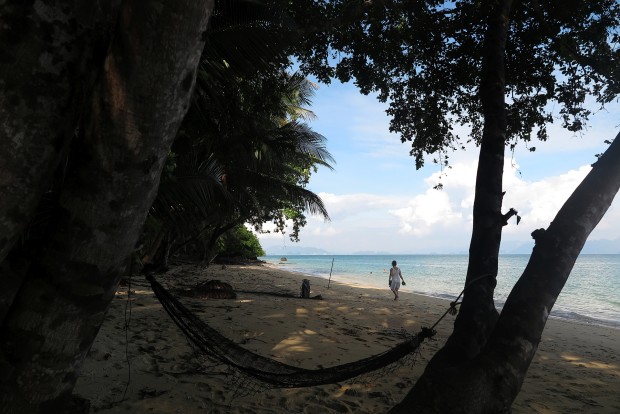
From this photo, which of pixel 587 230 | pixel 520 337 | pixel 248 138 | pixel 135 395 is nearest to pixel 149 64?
pixel 135 395

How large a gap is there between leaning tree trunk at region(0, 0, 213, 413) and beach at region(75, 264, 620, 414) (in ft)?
4.44

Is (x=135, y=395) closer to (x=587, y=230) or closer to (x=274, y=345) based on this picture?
(x=274, y=345)

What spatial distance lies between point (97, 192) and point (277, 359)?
3114mm

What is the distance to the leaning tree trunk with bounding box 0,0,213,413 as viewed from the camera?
1.35 m

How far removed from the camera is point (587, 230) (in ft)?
8.63

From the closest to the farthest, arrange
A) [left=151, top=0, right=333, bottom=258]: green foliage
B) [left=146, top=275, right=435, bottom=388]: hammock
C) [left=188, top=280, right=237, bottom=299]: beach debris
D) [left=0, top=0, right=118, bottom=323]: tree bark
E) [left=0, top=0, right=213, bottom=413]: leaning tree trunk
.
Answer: [left=0, top=0, right=118, bottom=323]: tree bark
[left=0, top=0, right=213, bottom=413]: leaning tree trunk
[left=146, top=275, right=435, bottom=388]: hammock
[left=151, top=0, right=333, bottom=258]: green foliage
[left=188, top=280, right=237, bottom=299]: beach debris

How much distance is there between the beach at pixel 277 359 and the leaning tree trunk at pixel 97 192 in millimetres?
1352

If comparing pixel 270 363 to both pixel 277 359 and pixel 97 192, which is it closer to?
pixel 277 359

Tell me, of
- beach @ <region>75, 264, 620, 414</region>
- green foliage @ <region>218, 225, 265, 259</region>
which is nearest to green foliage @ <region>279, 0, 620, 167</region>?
beach @ <region>75, 264, 620, 414</region>

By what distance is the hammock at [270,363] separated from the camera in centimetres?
266

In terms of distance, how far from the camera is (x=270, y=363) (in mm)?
2768

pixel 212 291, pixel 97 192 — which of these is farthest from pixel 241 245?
pixel 97 192

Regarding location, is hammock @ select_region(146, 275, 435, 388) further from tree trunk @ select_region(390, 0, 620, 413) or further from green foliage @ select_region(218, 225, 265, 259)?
green foliage @ select_region(218, 225, 265, 259)

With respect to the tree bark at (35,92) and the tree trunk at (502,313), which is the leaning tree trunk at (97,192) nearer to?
the tree bark at (35,92)
